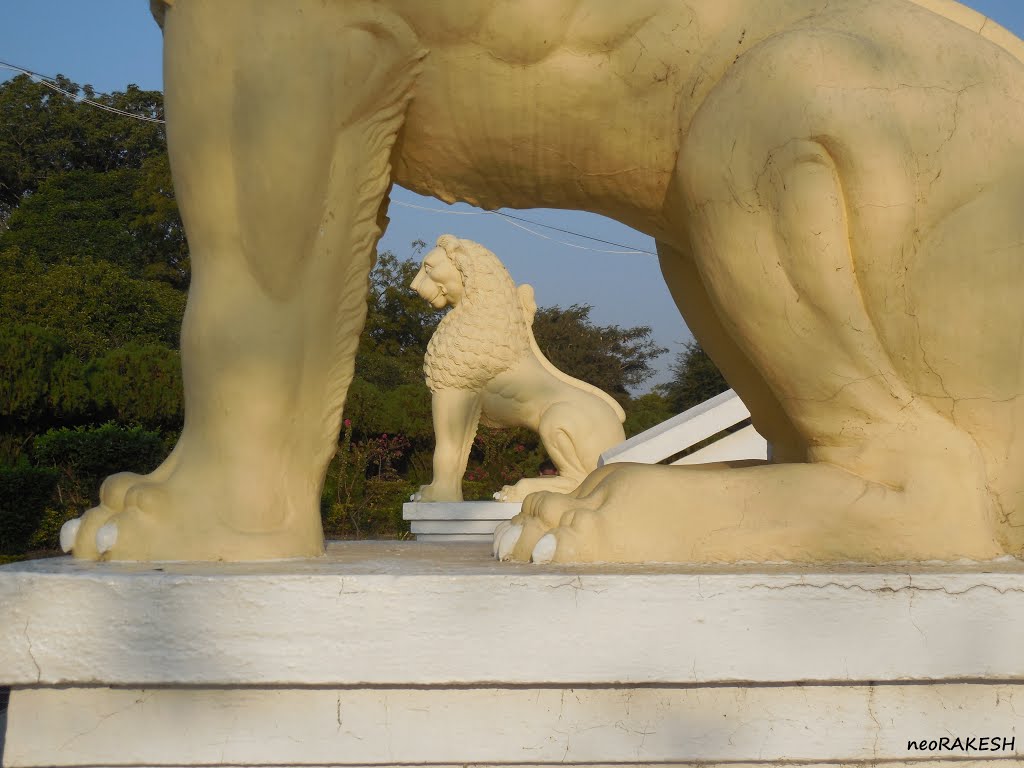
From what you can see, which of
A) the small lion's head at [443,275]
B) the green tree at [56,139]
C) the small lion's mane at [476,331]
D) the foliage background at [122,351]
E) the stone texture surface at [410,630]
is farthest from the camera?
the green tree at [56,139]

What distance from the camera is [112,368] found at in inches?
492

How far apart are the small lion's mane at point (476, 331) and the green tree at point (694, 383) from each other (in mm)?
18072

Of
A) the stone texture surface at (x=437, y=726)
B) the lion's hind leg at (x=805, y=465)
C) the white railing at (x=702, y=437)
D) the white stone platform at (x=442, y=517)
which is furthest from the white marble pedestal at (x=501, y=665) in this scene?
the white stone platform at (x=442, y=517)

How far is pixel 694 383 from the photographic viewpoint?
2581 cm

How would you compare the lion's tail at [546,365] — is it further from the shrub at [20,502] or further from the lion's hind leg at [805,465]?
the lion's hind leg at [805,465]

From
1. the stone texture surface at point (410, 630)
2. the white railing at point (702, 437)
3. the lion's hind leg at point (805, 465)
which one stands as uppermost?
the white railing at point (702, 437)

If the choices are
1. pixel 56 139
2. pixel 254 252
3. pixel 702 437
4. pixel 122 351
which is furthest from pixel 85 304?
pixel 254 252

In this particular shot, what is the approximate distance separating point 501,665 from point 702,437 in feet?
20.2

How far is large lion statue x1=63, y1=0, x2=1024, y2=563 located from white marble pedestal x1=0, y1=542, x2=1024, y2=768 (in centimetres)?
20

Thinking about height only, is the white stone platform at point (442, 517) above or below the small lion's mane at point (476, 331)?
below

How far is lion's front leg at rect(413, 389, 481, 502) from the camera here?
7434mm

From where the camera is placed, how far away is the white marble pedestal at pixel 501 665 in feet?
4.68

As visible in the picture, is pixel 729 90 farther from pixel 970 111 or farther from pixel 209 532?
pixel 209 532

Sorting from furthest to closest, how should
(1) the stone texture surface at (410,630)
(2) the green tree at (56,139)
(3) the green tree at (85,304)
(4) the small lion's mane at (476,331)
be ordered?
(2) the green tree at (56,139), (3) the green tree at (85,304), (4) the small lion's mane at (476,331), (1) the stone texture surface at (410,630)
